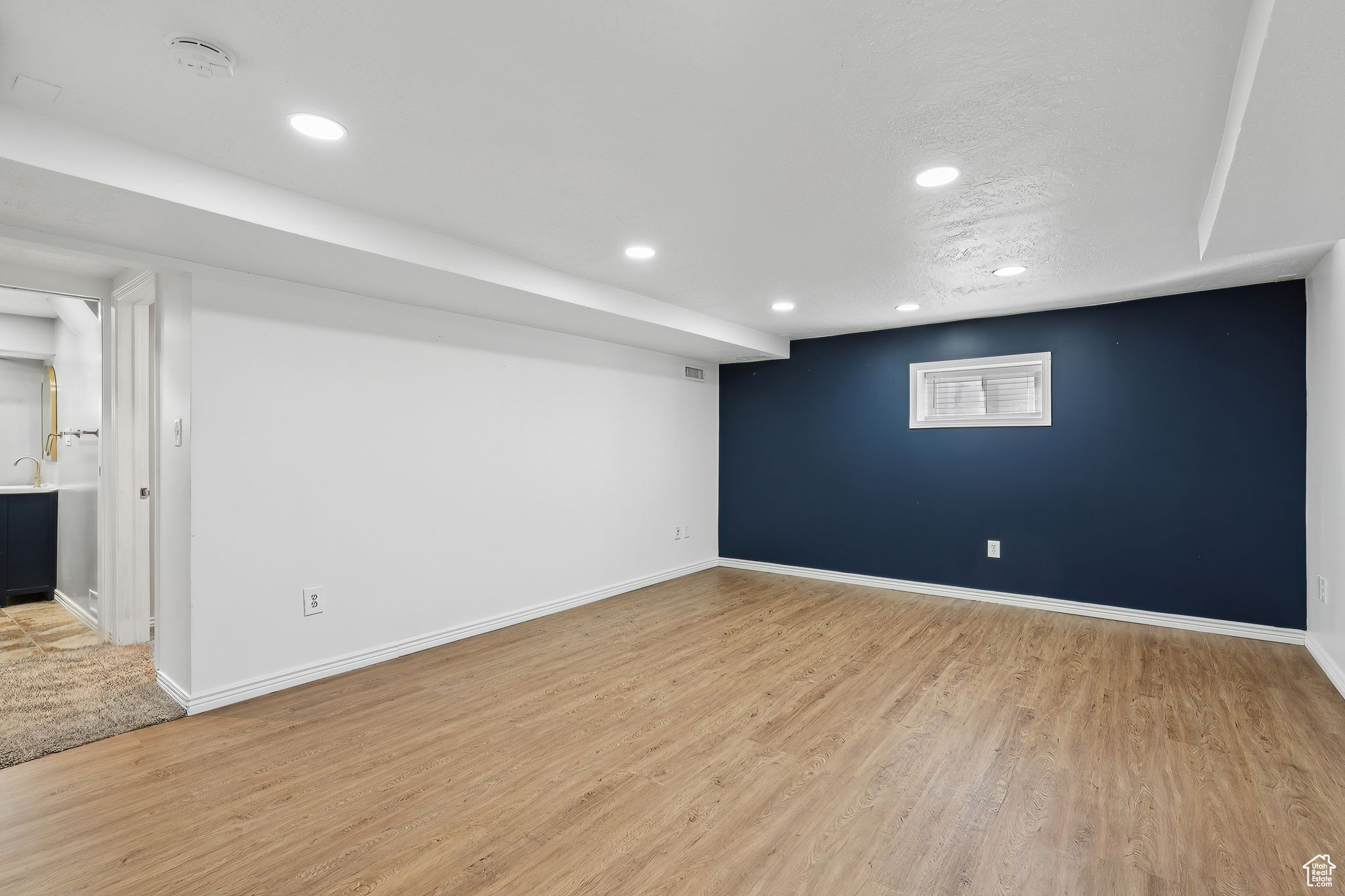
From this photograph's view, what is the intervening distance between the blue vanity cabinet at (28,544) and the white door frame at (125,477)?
1640 mm

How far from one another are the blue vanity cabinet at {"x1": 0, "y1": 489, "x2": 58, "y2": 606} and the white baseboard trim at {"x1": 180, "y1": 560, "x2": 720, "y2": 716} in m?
2.87

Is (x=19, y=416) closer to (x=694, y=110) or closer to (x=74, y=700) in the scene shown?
(x=74, y=700)

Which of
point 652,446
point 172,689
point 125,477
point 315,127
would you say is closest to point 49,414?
point 125,477

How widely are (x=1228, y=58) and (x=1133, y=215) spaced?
1249 mm

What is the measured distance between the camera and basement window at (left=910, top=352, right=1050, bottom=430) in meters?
4.71

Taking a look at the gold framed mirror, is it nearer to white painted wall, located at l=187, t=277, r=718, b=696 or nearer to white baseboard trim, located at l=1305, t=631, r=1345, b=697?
white painted wall, located at l=187, t=277, r=718, b=696

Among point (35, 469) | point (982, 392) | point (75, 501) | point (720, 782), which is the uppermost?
point (982, 392)

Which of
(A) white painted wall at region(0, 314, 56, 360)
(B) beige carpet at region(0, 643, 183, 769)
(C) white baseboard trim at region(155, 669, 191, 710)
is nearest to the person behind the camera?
(B) beige carpet at region(0, 643, 183, 769)

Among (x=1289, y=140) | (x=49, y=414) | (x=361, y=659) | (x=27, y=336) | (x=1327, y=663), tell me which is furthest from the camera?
(x=49, y=414)

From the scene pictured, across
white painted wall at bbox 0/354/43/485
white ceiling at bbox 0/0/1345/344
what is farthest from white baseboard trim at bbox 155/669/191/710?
white painted wall at bbox 0/354/43/485

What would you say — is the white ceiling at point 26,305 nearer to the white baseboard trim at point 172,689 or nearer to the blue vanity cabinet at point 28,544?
the blue vanity cabinet at point 28,544

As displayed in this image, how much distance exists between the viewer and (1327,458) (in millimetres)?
3285

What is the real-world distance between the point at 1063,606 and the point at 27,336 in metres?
8.20

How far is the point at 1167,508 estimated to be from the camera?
423 cm
